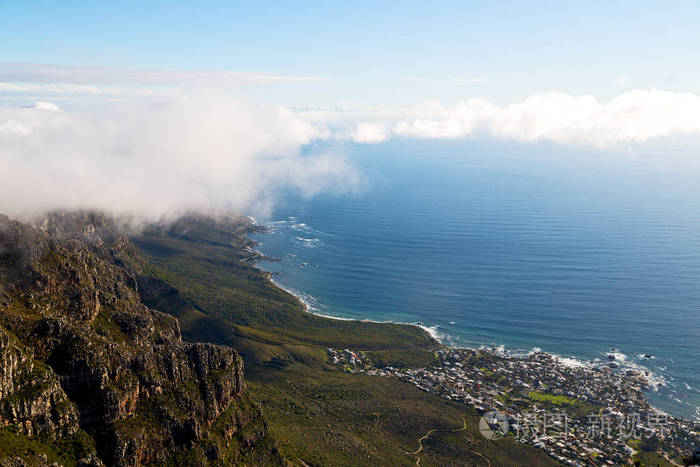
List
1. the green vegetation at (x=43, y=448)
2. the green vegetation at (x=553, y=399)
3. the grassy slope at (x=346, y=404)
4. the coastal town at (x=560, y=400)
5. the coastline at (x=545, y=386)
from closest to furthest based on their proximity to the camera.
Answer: the green vegetation at (x=43, y=448) < the grassy slope at (x=346, y=404) < the coastal town at (x=560, y=400) < the coastline at (x=545, y=386) < the green vegetation at (x=553, y=399)

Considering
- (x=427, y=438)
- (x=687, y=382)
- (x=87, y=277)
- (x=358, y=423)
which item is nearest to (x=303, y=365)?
(x=358, y=423)

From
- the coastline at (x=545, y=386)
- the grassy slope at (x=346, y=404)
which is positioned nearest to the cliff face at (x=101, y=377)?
the grassy slope at (x=346, y=404)

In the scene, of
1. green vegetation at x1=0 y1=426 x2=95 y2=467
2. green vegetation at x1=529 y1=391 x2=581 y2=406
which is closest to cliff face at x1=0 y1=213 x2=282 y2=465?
green vegetation at x1=0 y1=426 x2=95 y2=467

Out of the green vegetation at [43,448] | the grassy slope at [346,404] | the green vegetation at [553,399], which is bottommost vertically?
the grassy slope at [346,404]

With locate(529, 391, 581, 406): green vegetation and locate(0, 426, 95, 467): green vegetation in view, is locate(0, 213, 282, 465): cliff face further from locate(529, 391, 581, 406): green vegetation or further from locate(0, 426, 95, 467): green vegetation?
locate(529, 391, 581, 406): green vegetation

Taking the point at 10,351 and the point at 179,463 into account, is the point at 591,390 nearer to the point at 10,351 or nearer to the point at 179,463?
the point at 179,463

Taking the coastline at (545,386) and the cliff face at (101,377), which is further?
the coastline at (545,386)

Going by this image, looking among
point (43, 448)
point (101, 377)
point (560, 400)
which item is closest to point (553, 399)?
point (560, 400)

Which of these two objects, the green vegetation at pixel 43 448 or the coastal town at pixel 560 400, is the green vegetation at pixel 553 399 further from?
the green vegetation at pixel 43 448

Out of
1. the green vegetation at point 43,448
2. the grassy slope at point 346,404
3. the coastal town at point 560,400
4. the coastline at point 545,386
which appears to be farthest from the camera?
the coastline at point 545,386
